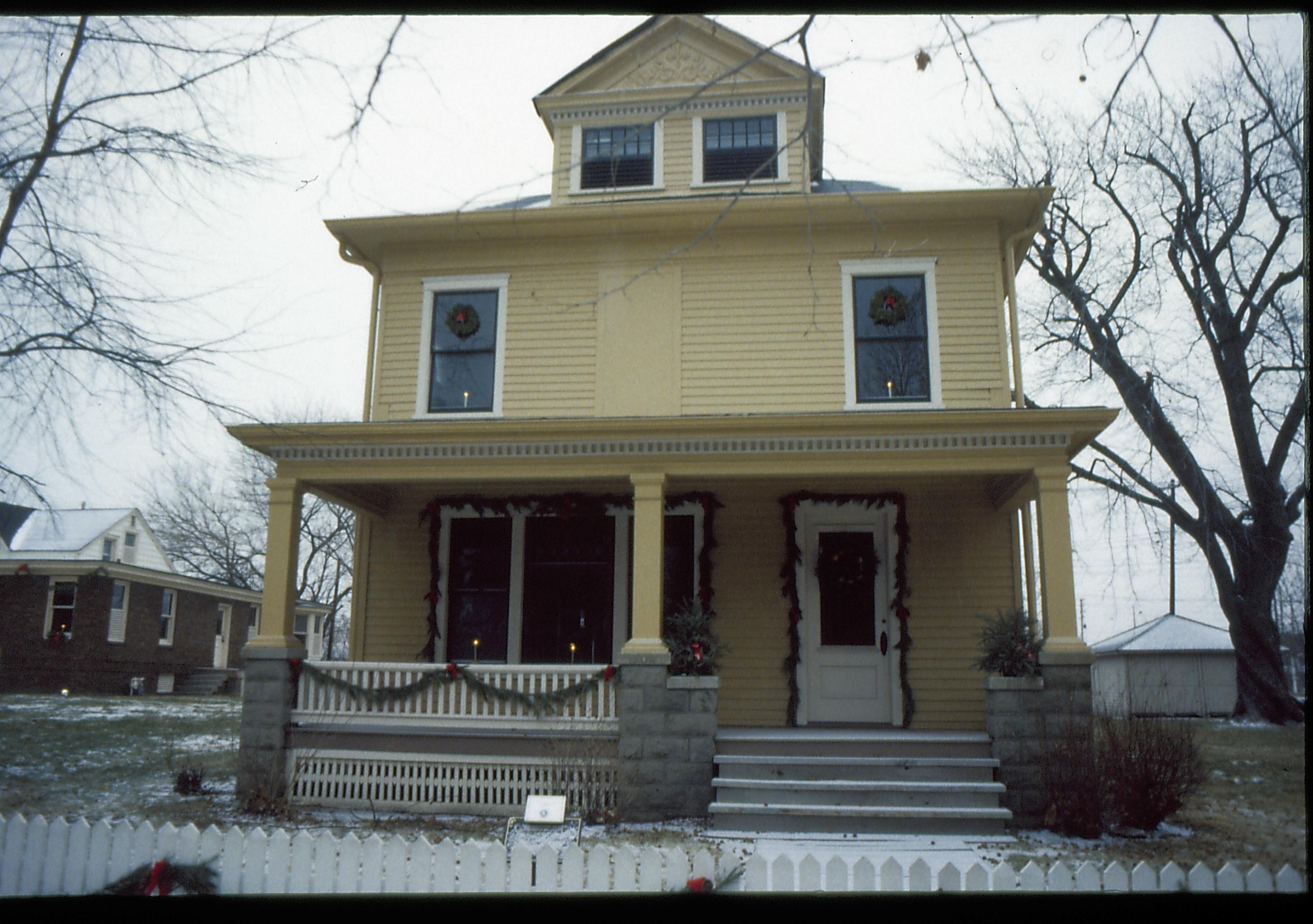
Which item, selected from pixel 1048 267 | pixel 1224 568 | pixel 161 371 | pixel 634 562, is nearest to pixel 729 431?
pixel 634 562

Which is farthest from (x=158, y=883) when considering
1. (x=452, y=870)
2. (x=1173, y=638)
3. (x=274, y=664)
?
(x=1173, y=638)

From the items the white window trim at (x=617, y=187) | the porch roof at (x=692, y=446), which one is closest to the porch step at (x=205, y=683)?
the porch roof at (x=692, y=446)

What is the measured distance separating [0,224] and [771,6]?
4.65 meters

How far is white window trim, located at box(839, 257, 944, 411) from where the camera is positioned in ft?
33.1

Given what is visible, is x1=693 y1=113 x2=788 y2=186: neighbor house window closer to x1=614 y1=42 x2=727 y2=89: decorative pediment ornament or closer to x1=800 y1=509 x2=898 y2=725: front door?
x1=614 y1=42 x2=727 y2=89: decorative pediment ornament

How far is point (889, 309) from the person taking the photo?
10.4 meters

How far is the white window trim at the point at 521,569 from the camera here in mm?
10289

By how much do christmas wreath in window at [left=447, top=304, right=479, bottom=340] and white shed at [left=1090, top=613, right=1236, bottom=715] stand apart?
14.4 metres

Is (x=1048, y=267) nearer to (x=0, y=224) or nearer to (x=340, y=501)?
(x=340, y=501)

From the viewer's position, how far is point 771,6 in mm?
3523

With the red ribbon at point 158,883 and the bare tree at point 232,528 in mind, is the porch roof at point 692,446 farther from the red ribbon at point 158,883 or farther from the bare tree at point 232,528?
the bare tree at point 232,528

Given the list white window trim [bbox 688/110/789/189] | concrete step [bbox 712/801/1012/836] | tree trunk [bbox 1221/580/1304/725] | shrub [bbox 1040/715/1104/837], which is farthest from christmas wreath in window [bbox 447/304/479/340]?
tree trunk [bbox 1221/580/1304/725]

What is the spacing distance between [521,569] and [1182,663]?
16.9m

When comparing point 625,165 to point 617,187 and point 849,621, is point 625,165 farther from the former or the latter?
point 849,621
